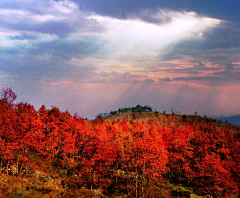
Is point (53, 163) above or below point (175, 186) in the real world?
above

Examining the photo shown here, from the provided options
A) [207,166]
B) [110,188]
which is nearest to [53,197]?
[110,188]

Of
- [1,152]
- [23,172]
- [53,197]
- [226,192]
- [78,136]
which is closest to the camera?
[53,197]

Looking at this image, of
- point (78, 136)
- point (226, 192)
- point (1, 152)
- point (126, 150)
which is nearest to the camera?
point (1, 152)

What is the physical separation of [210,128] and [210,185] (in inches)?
592

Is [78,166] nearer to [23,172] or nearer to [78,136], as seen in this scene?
[78,136]

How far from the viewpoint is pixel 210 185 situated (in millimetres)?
48844

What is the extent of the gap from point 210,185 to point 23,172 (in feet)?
138

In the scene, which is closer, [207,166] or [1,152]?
[1,152]

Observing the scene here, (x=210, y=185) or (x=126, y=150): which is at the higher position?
(x=126, y=150)

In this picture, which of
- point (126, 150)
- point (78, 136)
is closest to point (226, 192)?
point (126, 150)

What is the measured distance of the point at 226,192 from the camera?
2138 inches

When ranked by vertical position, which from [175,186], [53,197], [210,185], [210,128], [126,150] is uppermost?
[210,128]

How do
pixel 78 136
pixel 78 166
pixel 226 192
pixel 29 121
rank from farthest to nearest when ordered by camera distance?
pixel 78 136 < pixel 78 166 < pixel 226 192 < pixel 29 121

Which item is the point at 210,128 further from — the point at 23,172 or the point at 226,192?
the point at 23,172
